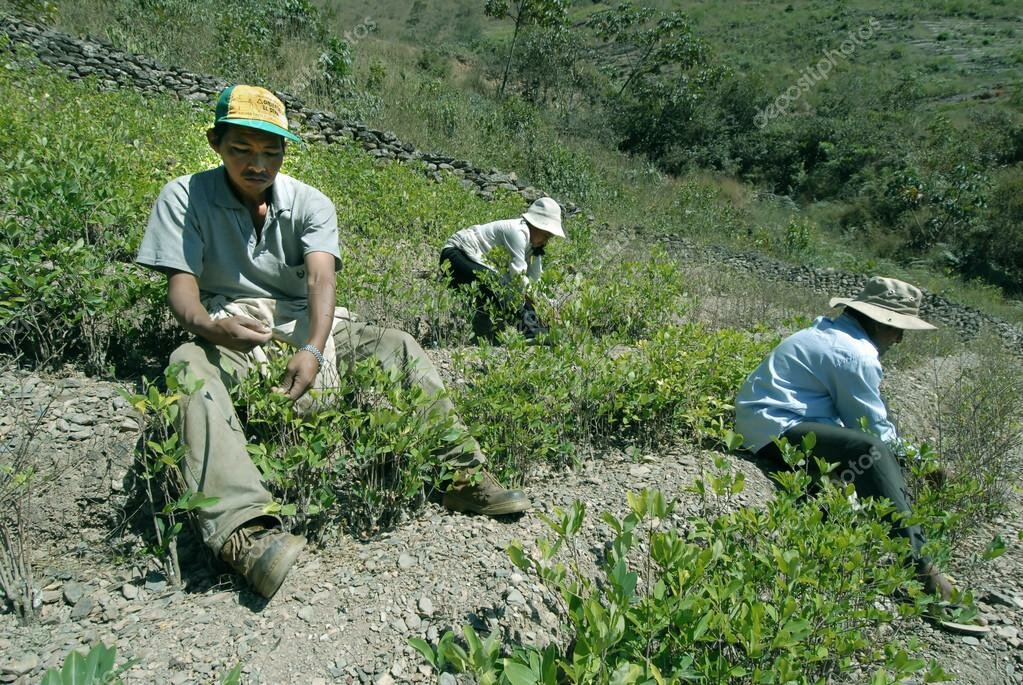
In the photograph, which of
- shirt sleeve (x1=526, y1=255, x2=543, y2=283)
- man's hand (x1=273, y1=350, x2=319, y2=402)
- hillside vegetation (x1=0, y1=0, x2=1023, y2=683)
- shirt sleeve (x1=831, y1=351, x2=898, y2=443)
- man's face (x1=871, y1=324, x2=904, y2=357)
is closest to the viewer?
hillside vegetation (x1=0, y1=0, x2=1023, y2=683)

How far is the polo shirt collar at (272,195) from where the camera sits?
286cm

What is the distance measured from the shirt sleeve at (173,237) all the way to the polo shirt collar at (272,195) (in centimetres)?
13

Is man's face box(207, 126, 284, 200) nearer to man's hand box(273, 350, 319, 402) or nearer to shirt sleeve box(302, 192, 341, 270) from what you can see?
shirt sleeve box(302, 192, 341, 270)

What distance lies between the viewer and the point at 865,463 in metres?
2.96

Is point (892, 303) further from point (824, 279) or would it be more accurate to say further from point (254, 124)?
point (824, 279)

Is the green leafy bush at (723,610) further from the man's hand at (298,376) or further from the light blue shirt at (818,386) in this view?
the man's hand at (298,376)

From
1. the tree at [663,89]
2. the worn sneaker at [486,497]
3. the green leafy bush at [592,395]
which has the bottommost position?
the worn sneaker at [486,497]

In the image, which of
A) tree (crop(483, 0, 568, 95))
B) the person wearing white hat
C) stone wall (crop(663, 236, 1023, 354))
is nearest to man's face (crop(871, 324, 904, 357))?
the person wearing white hat

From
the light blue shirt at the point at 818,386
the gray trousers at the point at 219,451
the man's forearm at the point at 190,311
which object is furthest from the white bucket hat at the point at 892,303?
the man's forearm at the point at 190,311

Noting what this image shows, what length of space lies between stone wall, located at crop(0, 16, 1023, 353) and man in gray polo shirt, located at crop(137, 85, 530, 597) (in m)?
7.47

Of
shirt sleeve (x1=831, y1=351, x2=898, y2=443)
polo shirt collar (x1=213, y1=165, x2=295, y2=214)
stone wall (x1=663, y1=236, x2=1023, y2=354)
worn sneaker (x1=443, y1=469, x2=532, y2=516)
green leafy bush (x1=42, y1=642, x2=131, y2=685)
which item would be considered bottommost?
stone wall (x1=663, y1=236, x2=1023, y2=354)

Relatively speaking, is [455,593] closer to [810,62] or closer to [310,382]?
[310,382]

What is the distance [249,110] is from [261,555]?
5.56 ft

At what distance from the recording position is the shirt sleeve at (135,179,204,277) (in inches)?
105
